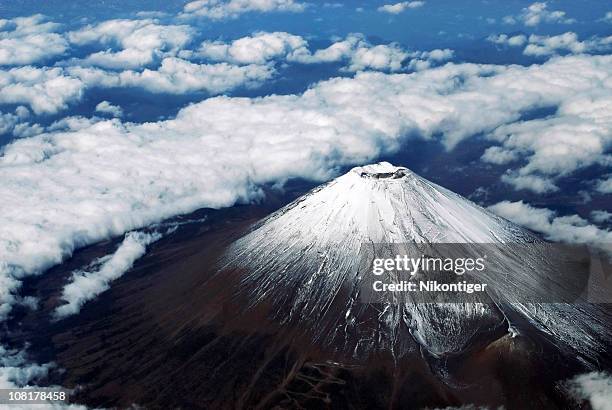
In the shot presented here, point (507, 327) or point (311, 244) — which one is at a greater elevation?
point (311, 244)

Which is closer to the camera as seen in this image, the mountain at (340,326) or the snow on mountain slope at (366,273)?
the mountain at (340,326)

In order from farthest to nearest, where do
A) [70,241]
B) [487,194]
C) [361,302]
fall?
[487,194], [70,241], [361,302]

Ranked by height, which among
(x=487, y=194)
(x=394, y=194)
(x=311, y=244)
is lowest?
(x=487, y=194)

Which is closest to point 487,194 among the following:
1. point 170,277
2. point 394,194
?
point 394,194

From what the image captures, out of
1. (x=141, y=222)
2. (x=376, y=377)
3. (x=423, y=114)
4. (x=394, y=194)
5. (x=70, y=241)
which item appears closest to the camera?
(x=376, y=377)

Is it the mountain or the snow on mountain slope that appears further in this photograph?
the snow on mountain slope

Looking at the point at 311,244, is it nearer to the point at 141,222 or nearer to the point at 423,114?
the point at 141,222

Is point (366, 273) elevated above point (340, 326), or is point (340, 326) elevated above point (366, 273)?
point (366, 273)

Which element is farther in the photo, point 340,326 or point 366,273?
point 366,273
